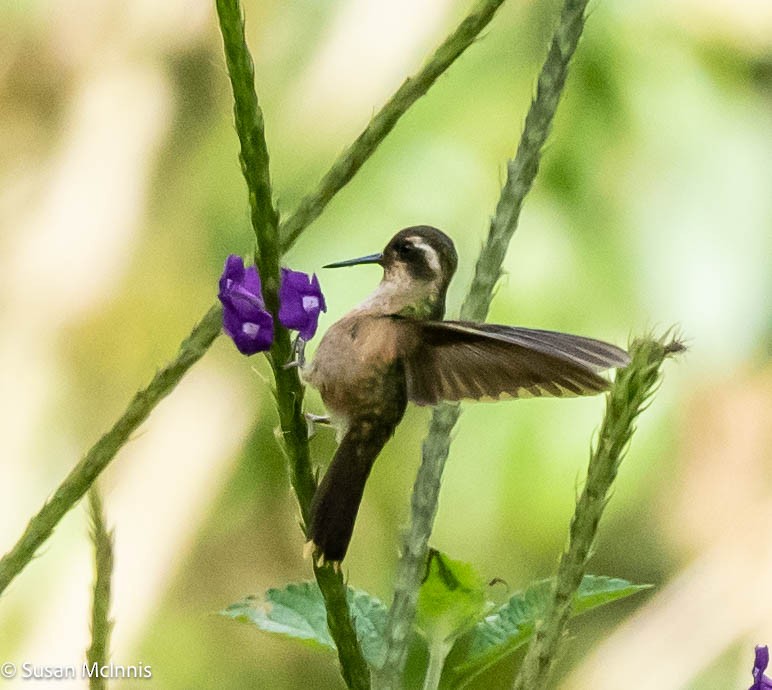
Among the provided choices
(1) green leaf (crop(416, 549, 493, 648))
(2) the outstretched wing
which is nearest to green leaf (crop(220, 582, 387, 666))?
(1) green leaf (crop(416, 549, 493, 648))

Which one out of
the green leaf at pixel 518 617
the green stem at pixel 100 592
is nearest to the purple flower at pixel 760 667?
the green leaf at pixel 518 617

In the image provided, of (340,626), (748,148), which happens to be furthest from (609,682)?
(340,626)

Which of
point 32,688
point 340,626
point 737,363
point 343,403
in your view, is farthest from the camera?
point 737,363

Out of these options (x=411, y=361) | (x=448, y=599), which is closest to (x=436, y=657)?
(x=448, y=599)

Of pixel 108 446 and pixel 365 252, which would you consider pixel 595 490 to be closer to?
pixel 108 446

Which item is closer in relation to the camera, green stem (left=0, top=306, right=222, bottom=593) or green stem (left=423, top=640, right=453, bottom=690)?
green stem (left=0, top=306, right=222, bottom=593)

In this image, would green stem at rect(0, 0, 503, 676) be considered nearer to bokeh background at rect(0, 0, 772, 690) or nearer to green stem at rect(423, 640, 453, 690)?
green stem at rect(423, 640, 453, 690)

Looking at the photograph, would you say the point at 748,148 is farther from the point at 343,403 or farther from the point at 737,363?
the point at 343,403
